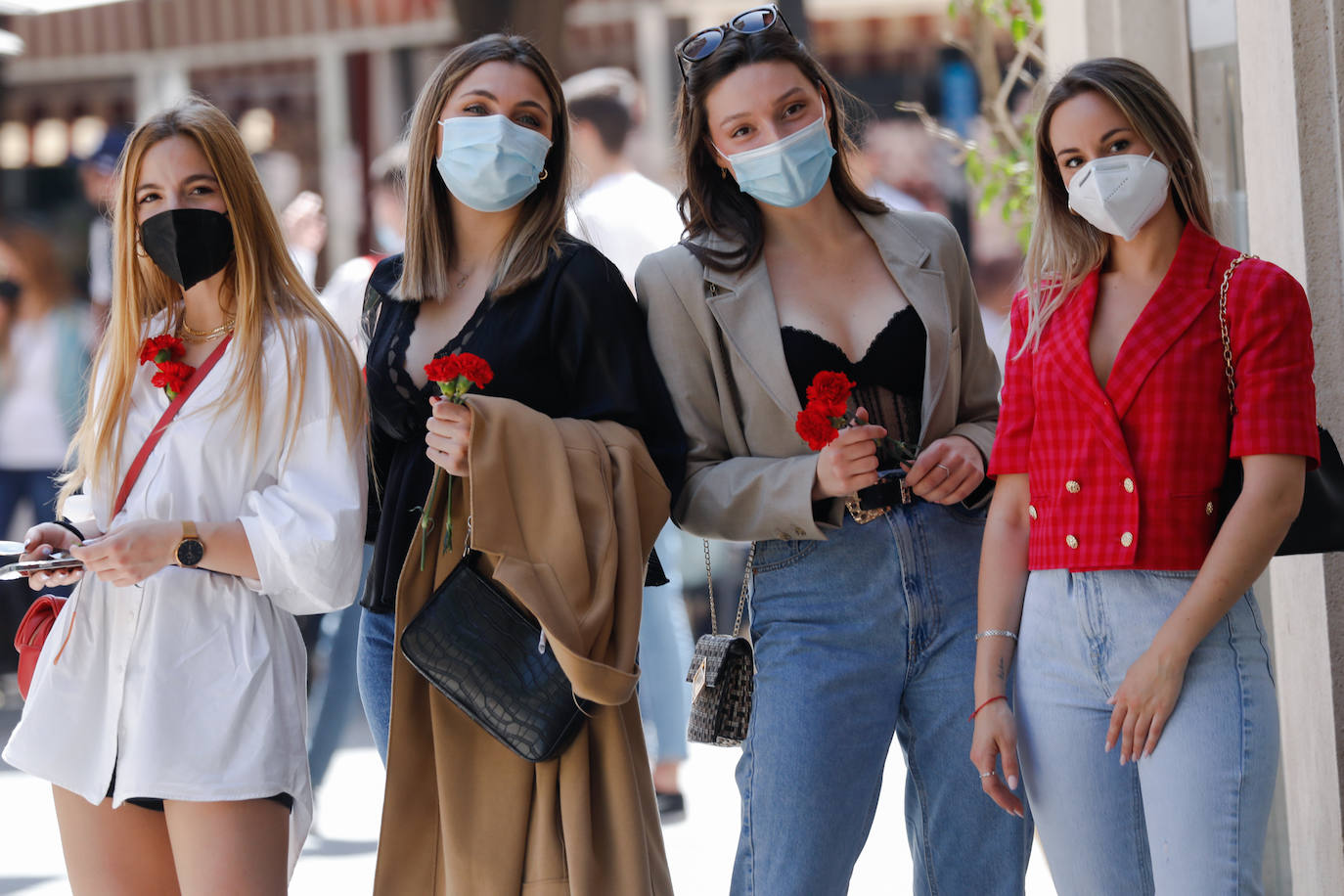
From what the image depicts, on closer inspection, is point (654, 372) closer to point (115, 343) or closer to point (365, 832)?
point (115, 343)

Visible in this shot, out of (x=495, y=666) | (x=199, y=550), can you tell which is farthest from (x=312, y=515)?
(x=495, y=666)

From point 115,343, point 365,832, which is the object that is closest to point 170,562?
point 115,343

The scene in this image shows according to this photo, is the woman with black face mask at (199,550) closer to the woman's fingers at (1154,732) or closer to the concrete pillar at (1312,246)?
the woman's fingers at (1154,732)

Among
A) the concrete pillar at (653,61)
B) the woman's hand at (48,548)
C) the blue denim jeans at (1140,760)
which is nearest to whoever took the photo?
the blue denim jeans at (1140,760)

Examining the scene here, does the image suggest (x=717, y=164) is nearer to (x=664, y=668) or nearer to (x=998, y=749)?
(x=998, y=749)

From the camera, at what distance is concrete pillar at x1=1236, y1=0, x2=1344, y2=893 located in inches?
116

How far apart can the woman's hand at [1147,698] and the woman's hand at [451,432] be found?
1.16 metres

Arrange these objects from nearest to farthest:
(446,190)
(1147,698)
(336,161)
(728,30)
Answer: (1147,698)
(728,30)
(446,190)
(336,161)

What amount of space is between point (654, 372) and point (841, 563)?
Answer: 515 mm

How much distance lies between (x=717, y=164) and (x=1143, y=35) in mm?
1882

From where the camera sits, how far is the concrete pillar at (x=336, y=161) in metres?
10.1

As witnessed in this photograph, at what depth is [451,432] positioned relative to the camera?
8.19 ft

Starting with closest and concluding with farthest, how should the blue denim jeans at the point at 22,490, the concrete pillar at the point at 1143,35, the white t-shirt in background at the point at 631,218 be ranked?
the concrete pillar at the point at 1143,35, the white t-shirt in background at the point at 631,218, the blue denim jeans at the point at 22,490

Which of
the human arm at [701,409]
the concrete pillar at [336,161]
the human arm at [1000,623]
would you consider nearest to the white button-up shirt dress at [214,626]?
the human arm at [701,409]
